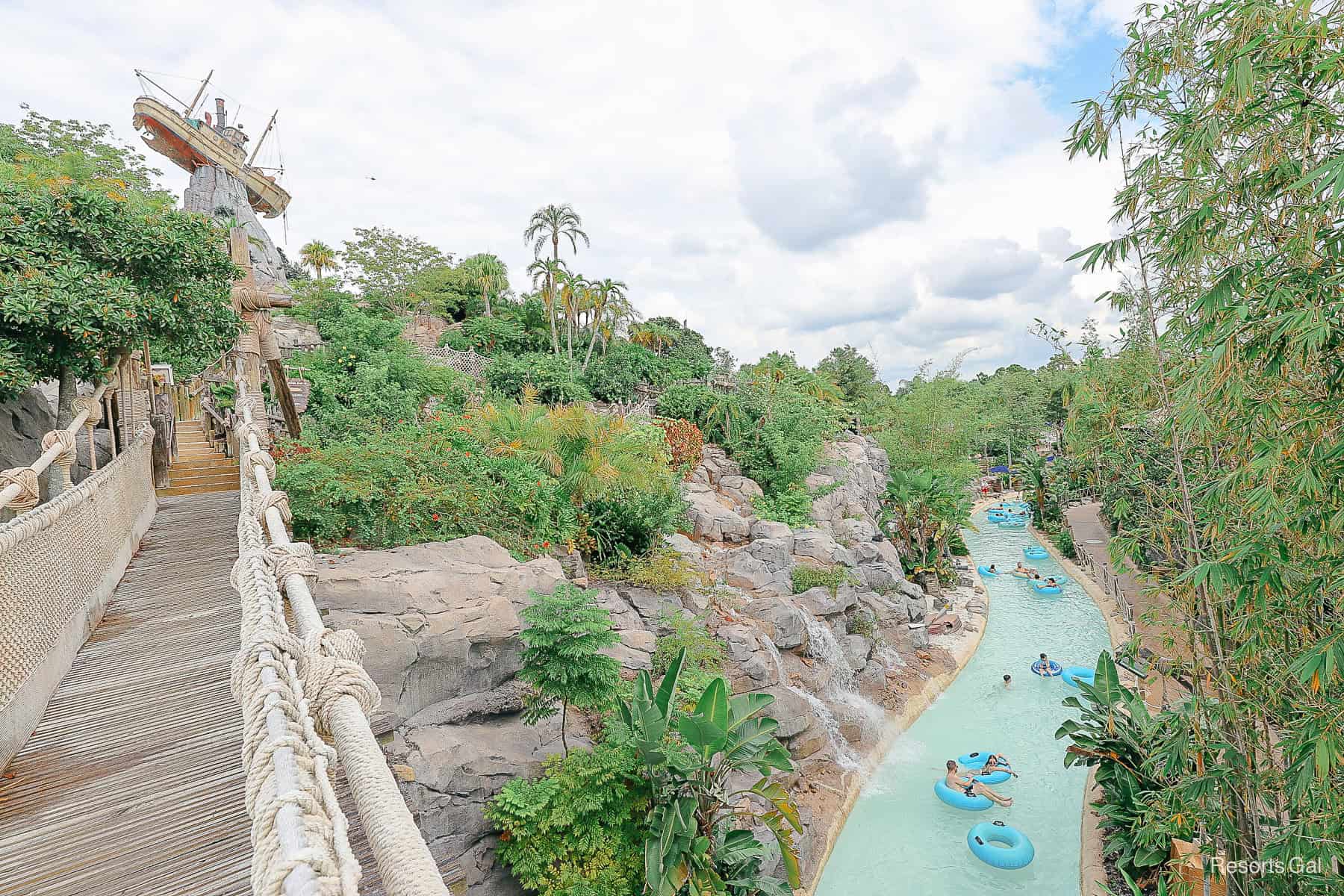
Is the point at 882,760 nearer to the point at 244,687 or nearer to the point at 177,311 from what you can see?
the point at 244,687

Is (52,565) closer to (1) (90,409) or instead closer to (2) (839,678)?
(1) (90,409)

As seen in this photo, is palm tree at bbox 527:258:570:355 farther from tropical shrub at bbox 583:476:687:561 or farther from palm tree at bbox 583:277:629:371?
tropical shrub at bbox 583:476:687:561

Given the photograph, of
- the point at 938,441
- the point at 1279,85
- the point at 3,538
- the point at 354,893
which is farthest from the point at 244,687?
the point at 938,441

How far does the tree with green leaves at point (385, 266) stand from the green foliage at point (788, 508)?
16.0 m

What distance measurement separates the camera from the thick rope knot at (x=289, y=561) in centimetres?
295

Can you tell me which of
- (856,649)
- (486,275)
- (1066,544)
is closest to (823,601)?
(856,649)

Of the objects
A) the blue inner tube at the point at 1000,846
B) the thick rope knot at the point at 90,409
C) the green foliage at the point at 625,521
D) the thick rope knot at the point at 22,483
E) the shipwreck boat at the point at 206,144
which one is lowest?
the blue inner tube at the point at 1000,846

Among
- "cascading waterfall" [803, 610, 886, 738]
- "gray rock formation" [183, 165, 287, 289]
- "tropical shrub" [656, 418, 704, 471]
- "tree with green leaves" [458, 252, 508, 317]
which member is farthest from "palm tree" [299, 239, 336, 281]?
"cascading waterfall" [803, 610, 886, 738]

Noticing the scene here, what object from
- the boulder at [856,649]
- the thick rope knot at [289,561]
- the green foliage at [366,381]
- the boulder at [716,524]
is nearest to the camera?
the thick rope knot at [289,561]

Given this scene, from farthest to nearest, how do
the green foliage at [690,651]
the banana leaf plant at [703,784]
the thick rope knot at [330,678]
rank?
the green foliage at [690,651] → the banana leaf plant at [703,784] → the thick rope knot at [330,678]

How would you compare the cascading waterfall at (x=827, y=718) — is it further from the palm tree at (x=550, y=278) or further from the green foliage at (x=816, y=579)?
the palm tree at (x=550, y=278)

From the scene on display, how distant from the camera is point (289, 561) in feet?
9.93

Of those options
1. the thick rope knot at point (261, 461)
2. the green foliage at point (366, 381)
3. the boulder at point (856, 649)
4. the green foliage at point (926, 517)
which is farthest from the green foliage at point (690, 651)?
the green foliage at point (926, 517)

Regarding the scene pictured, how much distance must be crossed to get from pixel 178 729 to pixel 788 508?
540 inches
